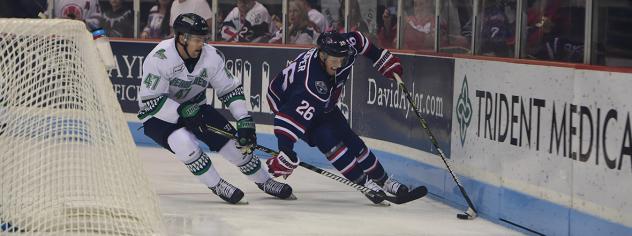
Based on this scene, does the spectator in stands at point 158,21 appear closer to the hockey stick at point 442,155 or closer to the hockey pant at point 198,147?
the hockey pant at point 198,147

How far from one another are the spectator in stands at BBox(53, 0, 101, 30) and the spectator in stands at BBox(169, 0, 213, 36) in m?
0.81

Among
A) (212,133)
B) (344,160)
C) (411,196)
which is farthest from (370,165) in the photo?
(212,133)

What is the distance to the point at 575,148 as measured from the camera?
6.27 meters

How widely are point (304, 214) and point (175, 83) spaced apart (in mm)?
1087

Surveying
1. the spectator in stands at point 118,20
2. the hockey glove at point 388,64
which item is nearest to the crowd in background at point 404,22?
the spectator in stands at point 118,20

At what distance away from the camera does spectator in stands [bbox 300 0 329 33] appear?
10.5 metres

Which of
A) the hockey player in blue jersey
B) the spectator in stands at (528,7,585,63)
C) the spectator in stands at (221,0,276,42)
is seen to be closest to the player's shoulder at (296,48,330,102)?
the hockey player in blue jersey

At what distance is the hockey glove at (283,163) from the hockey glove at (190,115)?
1.57 feet

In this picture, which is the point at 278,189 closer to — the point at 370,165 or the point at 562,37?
the point at 370,165

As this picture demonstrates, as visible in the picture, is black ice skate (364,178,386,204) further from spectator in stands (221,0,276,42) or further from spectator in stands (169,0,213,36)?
spectator in stands (169,0,213,36)

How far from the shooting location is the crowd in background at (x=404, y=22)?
257 inches

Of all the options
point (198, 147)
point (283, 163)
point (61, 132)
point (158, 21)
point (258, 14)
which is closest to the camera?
point (61, 132)

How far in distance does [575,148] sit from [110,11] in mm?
6650

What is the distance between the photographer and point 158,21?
1192 cm
